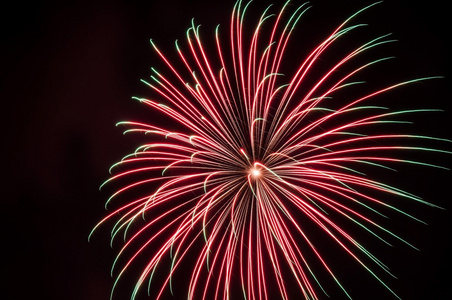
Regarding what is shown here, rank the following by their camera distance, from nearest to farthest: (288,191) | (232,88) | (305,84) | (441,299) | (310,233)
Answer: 1. (288,191)
2. (232,88)
3. (441,299)
4. (305,84)
5. (310,233)

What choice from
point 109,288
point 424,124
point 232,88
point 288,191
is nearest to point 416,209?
point 424,124

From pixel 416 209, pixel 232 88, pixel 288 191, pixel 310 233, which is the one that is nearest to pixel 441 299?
pixel 416 209

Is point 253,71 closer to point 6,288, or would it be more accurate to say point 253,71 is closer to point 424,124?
point 424,124

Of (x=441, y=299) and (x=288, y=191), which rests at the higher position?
(x=288, y=191)

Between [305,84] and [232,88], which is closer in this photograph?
[232,88]

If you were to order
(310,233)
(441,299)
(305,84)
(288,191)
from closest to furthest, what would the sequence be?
(288,191) → (441,299) → (305,84) → (310,233)

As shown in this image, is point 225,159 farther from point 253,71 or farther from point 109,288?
point 109,288

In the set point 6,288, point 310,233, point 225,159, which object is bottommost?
point 6,288

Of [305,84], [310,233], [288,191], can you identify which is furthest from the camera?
[310,233]

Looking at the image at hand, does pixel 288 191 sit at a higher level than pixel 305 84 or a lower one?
lower
